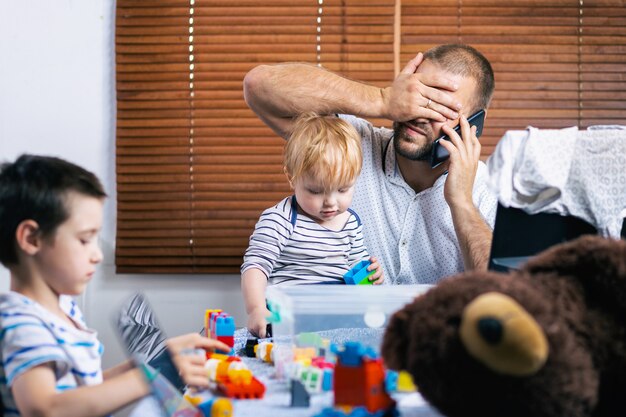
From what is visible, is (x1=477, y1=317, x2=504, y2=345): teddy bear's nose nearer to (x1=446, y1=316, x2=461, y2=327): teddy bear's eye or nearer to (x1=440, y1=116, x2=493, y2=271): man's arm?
(x1=446, y1=316, x2=461, y2=327): teddy bear's eye

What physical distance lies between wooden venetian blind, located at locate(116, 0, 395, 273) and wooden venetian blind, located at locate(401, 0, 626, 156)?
6.7 inches

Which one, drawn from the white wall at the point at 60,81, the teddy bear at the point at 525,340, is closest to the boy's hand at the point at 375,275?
the teddy bear at the point at 525,340

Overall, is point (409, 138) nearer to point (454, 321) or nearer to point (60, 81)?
point (454, 321)

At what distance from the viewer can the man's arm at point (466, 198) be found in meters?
1.59

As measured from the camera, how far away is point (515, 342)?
54 centimetres

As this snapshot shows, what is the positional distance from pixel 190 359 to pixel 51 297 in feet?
0.61

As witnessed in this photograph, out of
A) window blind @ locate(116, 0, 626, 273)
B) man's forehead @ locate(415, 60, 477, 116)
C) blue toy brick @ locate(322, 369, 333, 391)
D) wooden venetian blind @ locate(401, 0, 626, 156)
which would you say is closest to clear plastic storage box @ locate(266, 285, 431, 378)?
blue toy brick @ locate(322, 369, 333, 391)

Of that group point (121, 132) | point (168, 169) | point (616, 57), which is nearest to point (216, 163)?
point (168, 169)

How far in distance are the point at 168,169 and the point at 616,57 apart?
1604mm

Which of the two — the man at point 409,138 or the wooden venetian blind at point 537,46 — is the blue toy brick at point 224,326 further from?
the wooden venetian blind at point 537,46

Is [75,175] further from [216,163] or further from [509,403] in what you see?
[216,163]

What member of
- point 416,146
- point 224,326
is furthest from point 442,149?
point 224,326

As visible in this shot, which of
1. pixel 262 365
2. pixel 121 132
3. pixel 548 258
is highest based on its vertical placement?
pixel 121 132

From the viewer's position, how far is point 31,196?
0.87 metres
